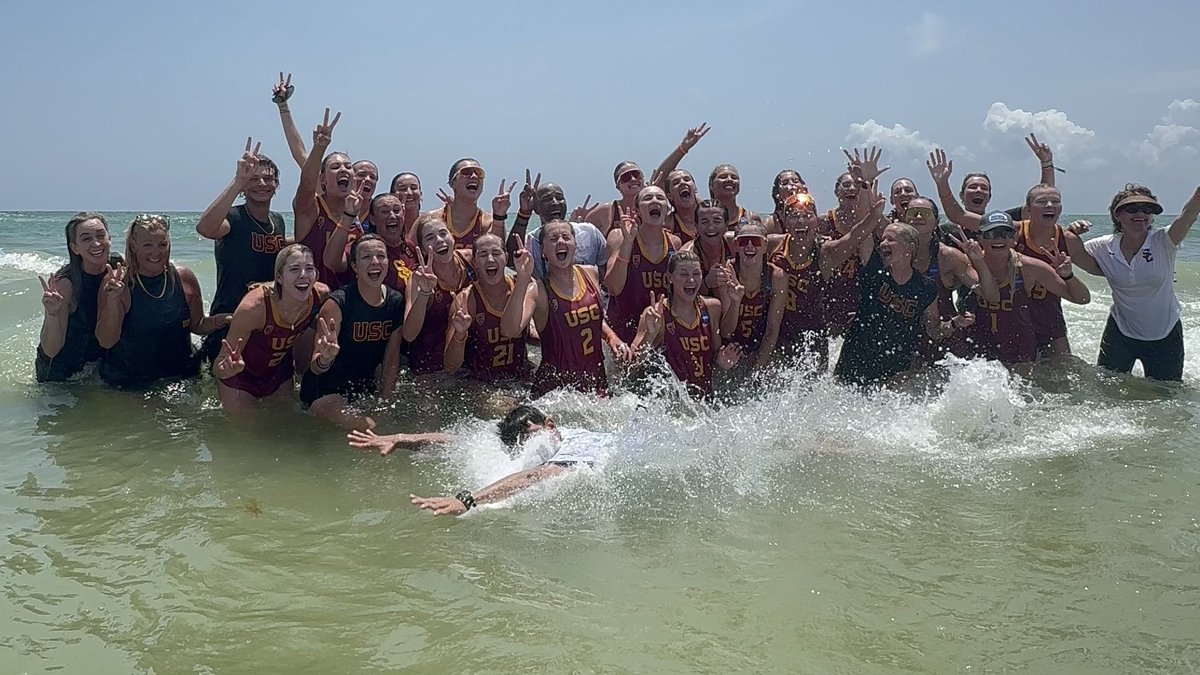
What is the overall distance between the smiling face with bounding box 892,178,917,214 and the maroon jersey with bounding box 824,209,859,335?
153cm

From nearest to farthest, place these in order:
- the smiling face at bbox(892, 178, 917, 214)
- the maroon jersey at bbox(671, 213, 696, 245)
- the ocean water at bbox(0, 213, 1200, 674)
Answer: the ocean water at bbox(0, 213, 1200, 674), the maroon jersey at bbox(671, 213, 696, 245), the smiling face at bbox(892, 178, 917, 214)

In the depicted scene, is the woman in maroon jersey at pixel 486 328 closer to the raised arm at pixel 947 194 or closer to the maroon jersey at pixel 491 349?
the maroon jersey at pixel 491 349

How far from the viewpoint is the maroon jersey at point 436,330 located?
7926mm

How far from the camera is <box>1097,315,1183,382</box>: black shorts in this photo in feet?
28.4

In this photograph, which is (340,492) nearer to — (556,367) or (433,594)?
(433,594)

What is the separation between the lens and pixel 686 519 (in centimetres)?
549

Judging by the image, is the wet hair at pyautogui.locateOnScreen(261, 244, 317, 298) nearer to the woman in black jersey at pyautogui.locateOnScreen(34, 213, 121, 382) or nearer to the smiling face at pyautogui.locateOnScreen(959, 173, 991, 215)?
the woman in black jersey at pyautogui.locateOnScreen(34, 213, 121, 382)

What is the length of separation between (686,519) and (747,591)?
3.25ft

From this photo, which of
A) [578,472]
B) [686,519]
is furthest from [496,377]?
[686,519]

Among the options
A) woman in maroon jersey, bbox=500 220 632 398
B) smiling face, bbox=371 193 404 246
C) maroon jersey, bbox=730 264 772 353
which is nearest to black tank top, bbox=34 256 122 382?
smiling face, bbox=371 193 404 246

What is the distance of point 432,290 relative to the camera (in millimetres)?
7445

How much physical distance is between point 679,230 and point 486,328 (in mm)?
2349

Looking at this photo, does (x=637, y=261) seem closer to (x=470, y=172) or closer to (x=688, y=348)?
(x=688, y=348)

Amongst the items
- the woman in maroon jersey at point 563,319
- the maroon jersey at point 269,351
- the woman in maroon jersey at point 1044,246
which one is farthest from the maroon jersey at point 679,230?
the maroon jersey at point 269,351
